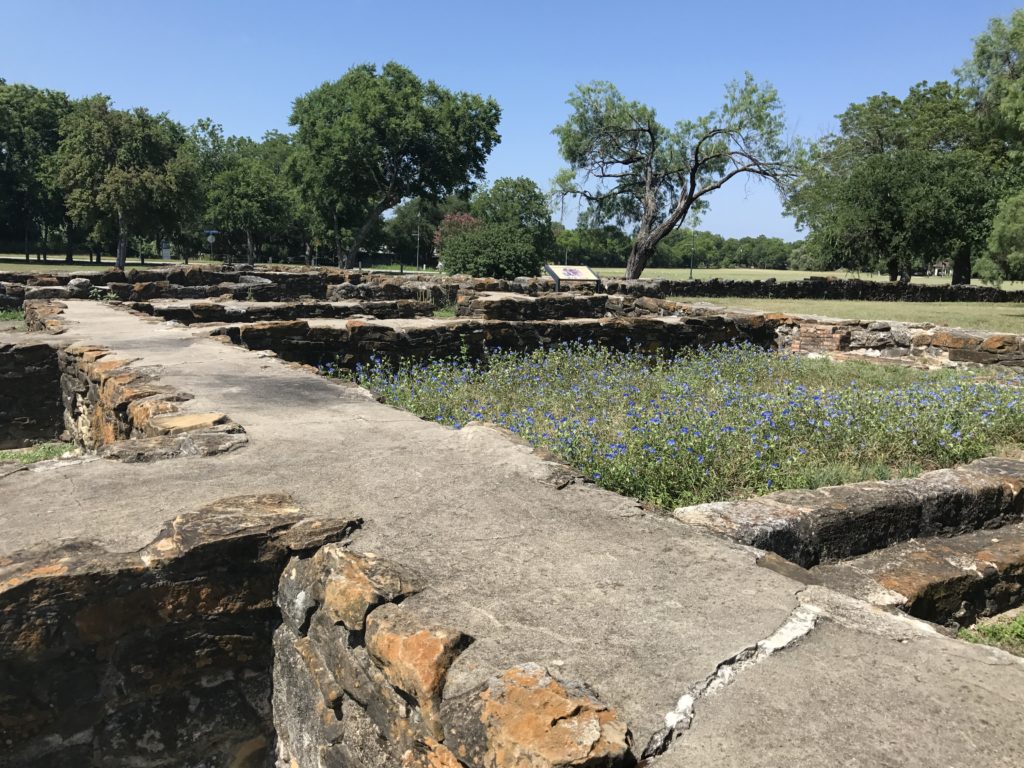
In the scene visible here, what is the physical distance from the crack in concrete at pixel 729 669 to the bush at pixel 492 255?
61.2ft

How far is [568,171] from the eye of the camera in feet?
94.0

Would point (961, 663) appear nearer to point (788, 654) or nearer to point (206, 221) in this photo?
point (788, 654)

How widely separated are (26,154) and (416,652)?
1714 inches

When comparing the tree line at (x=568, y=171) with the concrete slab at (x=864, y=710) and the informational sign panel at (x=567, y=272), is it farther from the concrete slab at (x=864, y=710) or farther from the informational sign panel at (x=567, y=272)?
the concrete slab at (x=864, y=710)

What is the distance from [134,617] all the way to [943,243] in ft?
97.4

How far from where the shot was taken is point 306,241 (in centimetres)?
5097

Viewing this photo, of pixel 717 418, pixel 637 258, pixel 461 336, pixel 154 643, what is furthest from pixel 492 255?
pixel 154 643

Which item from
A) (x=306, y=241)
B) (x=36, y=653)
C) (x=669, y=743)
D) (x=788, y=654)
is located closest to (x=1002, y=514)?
→ (x=788, y=654)

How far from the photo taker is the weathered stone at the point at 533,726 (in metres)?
1.34

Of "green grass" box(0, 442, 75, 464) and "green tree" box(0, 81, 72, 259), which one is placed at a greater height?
"green tree" box(0, 81, 72, 259)

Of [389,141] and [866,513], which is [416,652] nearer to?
[866,513]

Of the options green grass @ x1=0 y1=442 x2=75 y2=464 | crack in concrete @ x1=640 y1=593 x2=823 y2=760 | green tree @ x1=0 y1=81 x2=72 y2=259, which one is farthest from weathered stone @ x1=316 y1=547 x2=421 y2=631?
green tree @ x1=0 y1=81 x2=72 y2=259

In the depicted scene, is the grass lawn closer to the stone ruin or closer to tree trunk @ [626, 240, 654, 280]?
tree trunk @ [626, 240, 654, 280]

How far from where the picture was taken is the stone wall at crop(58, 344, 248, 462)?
10.6 feet
